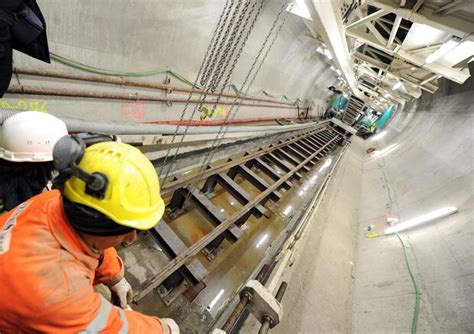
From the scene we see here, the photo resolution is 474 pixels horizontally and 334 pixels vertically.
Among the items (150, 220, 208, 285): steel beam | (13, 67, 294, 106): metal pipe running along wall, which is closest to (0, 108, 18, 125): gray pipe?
(13, 67, 294, 106): metal pipe running along wall

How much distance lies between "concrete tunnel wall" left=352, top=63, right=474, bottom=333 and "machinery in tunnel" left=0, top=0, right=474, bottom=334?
0.08 feet

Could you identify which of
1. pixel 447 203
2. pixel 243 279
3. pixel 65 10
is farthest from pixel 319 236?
pixel 65 10

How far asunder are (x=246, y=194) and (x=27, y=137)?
2.85 m

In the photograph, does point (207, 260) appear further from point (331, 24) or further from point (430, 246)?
point (331, 24)

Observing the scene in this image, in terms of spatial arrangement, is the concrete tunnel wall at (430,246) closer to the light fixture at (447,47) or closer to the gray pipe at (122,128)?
the light fixture at (447,47)

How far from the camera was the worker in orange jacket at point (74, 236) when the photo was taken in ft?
3.06

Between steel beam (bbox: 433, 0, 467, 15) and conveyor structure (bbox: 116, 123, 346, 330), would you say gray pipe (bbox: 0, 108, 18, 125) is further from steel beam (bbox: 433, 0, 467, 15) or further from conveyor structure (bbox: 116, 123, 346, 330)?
steel beam (bbox: 433, 0, 467, 15)

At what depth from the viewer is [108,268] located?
1.62m

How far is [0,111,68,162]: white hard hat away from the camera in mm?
1852

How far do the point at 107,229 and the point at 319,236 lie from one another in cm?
401

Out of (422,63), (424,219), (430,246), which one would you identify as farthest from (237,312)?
(422,63)

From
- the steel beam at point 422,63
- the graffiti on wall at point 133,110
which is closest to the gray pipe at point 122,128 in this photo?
the graffiti on wall at point 133,110

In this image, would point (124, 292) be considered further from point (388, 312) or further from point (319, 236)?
point (319, 236)

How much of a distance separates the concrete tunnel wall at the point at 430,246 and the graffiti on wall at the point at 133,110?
4.56 m
